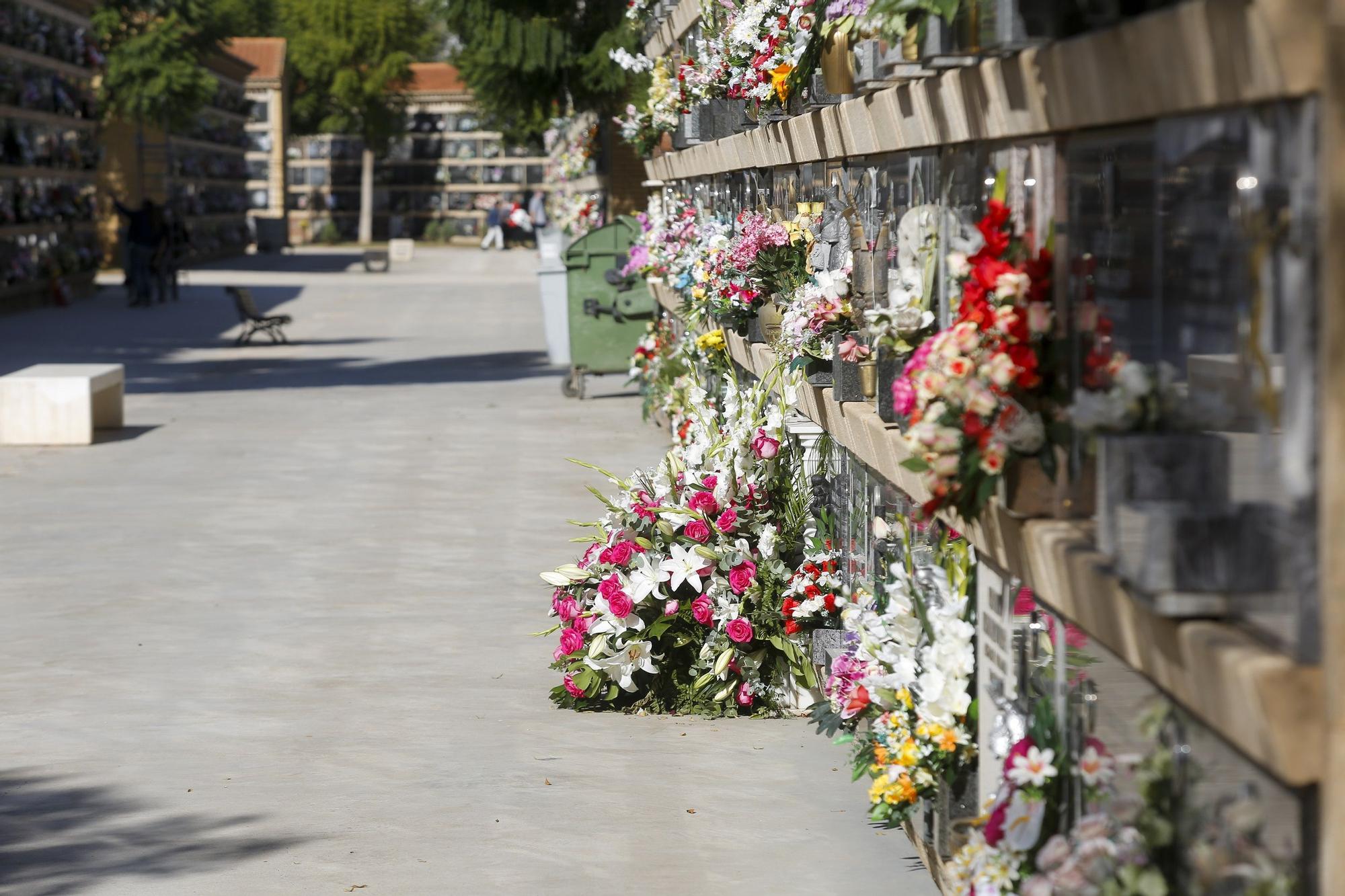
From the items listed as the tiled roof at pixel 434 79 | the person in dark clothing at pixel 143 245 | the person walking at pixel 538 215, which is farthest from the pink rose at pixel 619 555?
the tiled roof at pixel 434 79

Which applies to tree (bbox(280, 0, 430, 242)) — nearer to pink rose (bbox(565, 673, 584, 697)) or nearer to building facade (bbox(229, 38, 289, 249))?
building facade (bbox(229, 38, 289, 249))

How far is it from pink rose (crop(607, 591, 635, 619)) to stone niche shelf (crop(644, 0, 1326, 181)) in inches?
79.8

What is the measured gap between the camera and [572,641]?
7703 mm

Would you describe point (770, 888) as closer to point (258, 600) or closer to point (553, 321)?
point (258, 600)

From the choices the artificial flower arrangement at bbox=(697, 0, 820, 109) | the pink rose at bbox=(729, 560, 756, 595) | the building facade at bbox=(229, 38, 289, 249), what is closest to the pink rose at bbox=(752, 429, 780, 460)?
the pink rose at bbox=(729, 560, 756, 595)

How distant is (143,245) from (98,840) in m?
33.3

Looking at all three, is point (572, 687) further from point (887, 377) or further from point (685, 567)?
point (887, 377)

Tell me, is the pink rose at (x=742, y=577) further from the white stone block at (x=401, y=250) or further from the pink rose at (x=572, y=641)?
the white stone block at (x=401, y=250)

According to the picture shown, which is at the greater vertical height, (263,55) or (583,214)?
(263,55)

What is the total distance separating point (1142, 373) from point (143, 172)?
192 feet

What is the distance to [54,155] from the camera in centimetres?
3962

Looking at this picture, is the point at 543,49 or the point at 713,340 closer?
the point at 713,340

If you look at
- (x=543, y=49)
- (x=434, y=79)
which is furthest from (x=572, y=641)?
(x=434, y=79)


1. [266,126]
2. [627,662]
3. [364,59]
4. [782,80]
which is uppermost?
[364,59]
